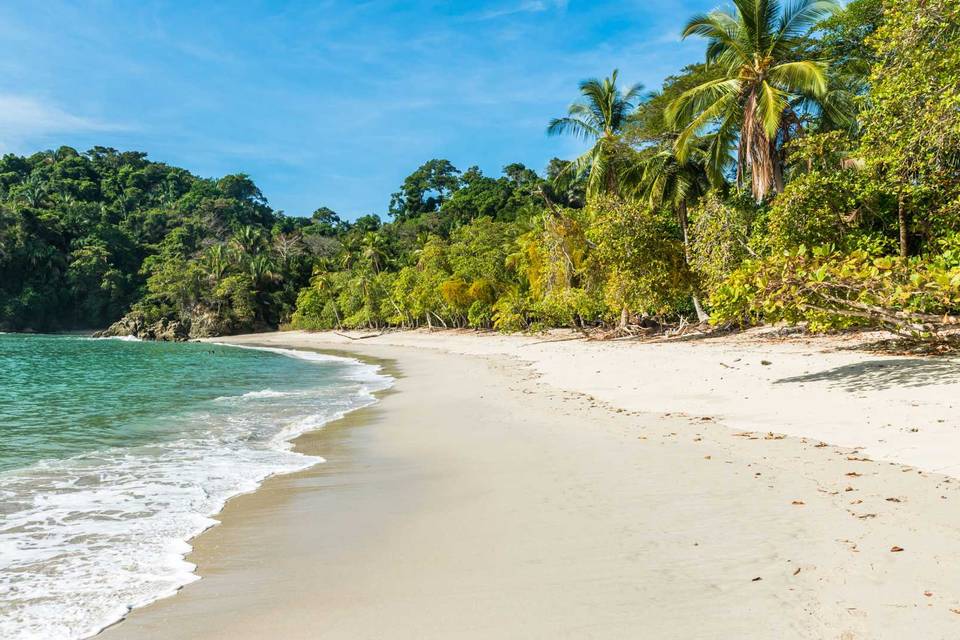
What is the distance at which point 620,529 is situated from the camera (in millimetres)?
4102

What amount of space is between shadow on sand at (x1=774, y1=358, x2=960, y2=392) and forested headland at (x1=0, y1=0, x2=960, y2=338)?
2.22 ft

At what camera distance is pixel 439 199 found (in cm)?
9244

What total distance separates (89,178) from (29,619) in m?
121

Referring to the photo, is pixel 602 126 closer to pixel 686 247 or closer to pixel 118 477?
pixel 686 247

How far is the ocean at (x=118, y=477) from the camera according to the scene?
3.56 m

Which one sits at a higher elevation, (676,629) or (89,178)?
(89,178)

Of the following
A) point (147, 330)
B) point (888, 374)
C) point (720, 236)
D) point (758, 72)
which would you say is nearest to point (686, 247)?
point (720, 236)

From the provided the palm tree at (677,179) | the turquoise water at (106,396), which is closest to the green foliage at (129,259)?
the turquoise water at (106,396)

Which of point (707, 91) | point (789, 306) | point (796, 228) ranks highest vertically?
point (707, 91)

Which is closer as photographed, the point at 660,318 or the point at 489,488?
the point at 489,488

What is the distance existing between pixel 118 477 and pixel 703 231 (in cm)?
1815

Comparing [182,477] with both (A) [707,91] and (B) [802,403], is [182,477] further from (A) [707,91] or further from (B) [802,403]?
(A) [707,91]

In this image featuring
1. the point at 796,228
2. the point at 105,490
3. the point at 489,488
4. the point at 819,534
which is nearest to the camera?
the point at 819,534

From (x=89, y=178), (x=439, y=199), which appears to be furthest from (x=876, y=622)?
(x=89, y=178)
